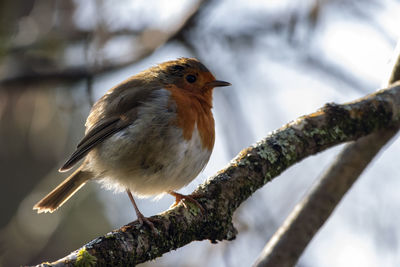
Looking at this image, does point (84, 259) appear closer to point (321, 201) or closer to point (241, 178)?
point (241, 178)

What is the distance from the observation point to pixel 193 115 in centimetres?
363

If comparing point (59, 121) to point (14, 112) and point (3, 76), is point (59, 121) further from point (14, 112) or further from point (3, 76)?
point (3, 76)

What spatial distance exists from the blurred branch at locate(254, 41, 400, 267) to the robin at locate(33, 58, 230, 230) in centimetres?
76

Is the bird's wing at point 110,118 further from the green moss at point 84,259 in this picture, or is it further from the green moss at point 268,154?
the green moss at point 84,259

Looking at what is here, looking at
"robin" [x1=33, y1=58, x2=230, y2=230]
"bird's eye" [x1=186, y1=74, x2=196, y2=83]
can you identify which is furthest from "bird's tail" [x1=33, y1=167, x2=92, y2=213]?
"bird's eye" [x1=186, y1=74, x2=196, y2=83]

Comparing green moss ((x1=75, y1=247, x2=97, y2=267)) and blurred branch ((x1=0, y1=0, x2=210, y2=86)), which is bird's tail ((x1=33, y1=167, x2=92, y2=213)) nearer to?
blurred branch ((x1=0, y1=0, x2=210, y2=86))

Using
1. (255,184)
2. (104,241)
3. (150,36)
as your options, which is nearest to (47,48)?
(150,36)

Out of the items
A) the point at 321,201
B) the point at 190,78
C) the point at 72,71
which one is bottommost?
the point at 321,201

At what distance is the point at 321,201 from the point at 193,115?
1066 millimetres

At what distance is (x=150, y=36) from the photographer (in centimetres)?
540

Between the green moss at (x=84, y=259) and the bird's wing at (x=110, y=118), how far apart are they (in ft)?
5.40

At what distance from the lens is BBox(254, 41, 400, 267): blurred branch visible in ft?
9.96

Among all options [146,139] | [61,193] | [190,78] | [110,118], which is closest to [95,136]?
[110,118]

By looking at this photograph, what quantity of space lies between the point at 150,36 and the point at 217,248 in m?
2.37
